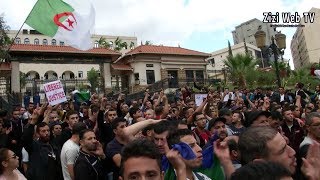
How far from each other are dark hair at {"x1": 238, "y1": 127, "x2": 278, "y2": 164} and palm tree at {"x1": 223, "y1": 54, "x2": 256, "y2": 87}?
25.0 meters

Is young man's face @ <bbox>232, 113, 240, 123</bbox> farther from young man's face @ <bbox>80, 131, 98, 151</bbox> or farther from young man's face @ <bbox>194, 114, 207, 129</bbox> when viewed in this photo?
young man's face @ <bbox>80, 131, 98, 151</bbox>

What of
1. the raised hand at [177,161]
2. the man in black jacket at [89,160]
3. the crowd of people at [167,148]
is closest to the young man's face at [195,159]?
the crowd of people at [167,148]

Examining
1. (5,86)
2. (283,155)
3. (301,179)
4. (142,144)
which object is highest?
(5,86)

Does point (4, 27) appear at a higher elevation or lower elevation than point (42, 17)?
higher

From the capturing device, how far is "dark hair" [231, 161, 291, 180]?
72.1 inches

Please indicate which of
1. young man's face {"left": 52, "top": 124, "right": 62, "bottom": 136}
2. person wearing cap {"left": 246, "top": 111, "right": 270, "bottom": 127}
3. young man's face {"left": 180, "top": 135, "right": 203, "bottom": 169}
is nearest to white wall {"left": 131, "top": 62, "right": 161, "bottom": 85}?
young man's face {"left": 52, "top": 124, "right": 62, "bottom": 136}

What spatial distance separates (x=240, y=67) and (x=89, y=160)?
26726 millimetres

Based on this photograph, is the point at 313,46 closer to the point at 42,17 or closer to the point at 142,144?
the point at 42,17

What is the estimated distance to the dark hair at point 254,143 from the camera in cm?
277

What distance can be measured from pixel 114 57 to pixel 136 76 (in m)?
3.21

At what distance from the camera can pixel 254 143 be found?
9.19ft

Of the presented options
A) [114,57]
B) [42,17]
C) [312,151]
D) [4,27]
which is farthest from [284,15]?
[114,57]

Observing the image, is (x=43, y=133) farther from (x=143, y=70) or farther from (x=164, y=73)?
(x=164, y=73)

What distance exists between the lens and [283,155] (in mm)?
2791
